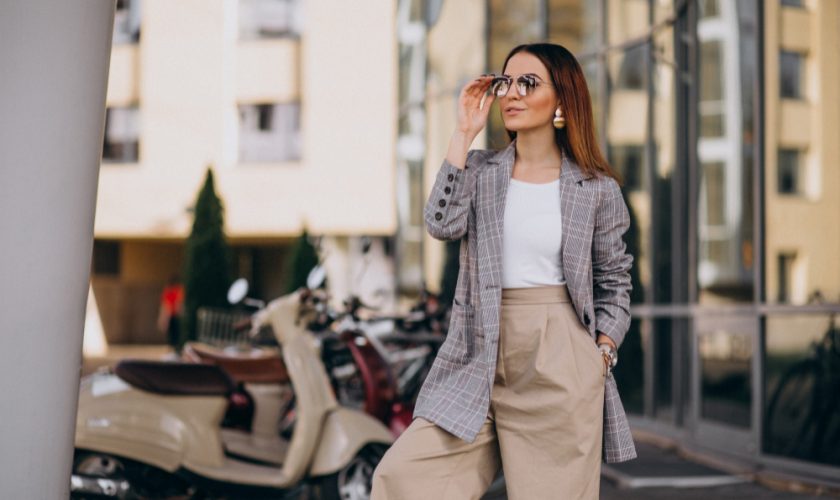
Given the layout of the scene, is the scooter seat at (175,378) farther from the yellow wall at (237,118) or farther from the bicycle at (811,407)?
the yellow wall at (237,118)

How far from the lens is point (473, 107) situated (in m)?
2.71

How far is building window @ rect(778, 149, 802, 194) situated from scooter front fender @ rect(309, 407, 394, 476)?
334 cm

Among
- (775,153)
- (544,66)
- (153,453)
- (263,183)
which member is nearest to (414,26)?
(263,183)

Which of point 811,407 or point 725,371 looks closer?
point 811,407

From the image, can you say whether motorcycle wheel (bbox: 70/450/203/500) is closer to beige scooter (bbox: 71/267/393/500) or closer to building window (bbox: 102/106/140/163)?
beige scooter (bbox: 71/267/393/500)

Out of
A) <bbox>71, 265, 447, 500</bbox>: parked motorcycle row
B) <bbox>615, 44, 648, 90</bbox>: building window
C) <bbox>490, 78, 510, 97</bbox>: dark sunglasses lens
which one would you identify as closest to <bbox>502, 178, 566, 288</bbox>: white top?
<bbox>490, 78, 510, 97</bbox>: dark sunglasses lens

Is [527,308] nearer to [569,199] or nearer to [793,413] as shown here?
[569,199]

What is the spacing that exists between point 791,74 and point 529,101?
17.1 ft

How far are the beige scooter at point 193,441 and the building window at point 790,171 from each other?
3378mm

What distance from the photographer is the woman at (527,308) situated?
259cm

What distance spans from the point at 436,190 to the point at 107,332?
24443 mm

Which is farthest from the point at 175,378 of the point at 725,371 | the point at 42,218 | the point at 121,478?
the point at 725,371

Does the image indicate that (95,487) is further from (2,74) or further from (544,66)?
(544,66)

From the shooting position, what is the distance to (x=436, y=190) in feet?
8.79
